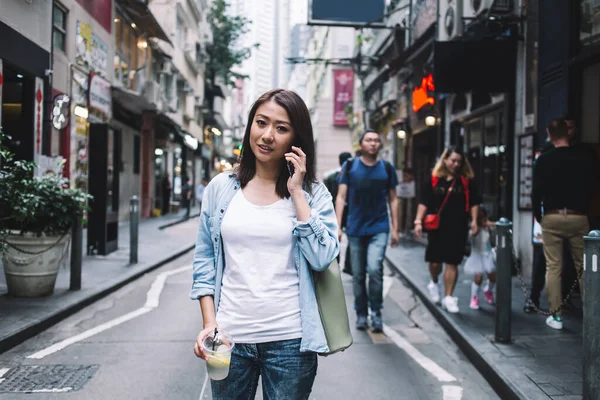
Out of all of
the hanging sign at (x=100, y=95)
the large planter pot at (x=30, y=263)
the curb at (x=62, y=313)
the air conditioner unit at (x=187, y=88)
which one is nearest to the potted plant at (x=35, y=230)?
the large planter pot at (x=30, y=263)

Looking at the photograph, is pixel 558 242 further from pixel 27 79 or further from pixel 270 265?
pixel 27 79

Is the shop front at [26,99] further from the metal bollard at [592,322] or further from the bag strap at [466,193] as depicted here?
the metal bollard at [592,322]

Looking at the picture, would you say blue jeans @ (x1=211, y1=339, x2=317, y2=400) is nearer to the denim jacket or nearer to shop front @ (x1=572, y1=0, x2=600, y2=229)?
the denim jacket

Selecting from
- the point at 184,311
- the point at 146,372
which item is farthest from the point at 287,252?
the point at 184,311

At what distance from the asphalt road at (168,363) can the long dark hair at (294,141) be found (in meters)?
2.46

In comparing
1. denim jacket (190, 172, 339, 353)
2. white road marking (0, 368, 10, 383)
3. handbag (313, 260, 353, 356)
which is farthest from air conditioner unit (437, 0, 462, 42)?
handbag (313, 260, 353, 356)

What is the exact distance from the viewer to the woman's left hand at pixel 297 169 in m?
2.26

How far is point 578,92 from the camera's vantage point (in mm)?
7812

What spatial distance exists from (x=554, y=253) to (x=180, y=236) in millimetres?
12993

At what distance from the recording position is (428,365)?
209 inches

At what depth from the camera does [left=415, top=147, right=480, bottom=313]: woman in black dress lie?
704 cm

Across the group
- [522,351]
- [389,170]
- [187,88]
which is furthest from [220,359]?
[187,88]

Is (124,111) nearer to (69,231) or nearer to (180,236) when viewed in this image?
(180,236)

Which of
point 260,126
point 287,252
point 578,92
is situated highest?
point 578,92
